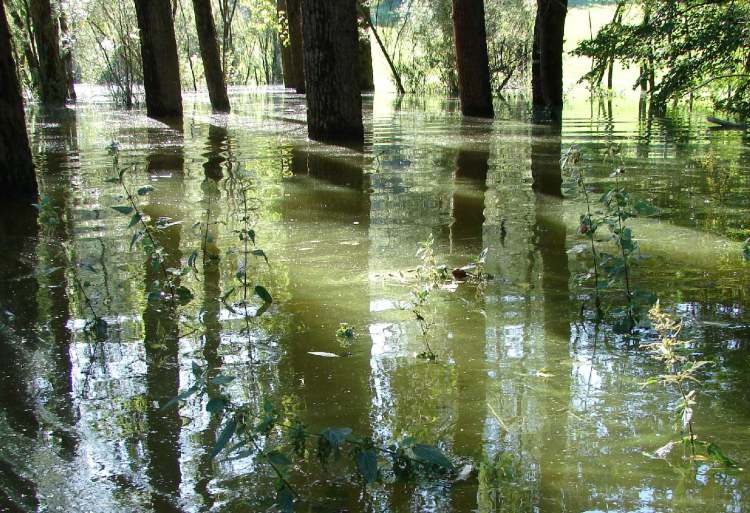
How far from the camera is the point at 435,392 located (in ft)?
9.16

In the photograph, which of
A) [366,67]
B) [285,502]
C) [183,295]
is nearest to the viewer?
[285,502]

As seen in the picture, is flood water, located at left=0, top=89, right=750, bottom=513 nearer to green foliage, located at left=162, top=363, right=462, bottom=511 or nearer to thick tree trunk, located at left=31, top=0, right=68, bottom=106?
green foliage, located at left=162, top=363, right=462, bottom=511

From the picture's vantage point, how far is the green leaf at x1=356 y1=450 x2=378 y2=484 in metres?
1.93

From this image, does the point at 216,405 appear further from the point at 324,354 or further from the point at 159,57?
the point at 159,57

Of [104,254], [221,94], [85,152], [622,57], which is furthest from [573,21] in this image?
[104,254]

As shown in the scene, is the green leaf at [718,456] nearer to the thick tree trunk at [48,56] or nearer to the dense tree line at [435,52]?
the dense tree line at [435,52]

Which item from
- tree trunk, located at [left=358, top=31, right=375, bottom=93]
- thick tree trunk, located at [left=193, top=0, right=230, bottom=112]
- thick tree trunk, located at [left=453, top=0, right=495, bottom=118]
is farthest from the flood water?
tree trunk, located at [left=358, top=31, right=375, bottom=93]

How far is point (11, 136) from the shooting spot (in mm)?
6512

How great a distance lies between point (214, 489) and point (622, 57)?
1007cm

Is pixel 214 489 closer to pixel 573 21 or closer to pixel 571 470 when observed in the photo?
pixel 571 470

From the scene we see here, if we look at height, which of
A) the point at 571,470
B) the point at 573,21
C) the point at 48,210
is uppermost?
the point at 573,21

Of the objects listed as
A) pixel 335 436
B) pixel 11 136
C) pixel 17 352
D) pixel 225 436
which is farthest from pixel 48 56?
pixel 335 436

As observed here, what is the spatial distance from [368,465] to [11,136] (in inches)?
226

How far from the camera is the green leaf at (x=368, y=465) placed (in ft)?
6.33
